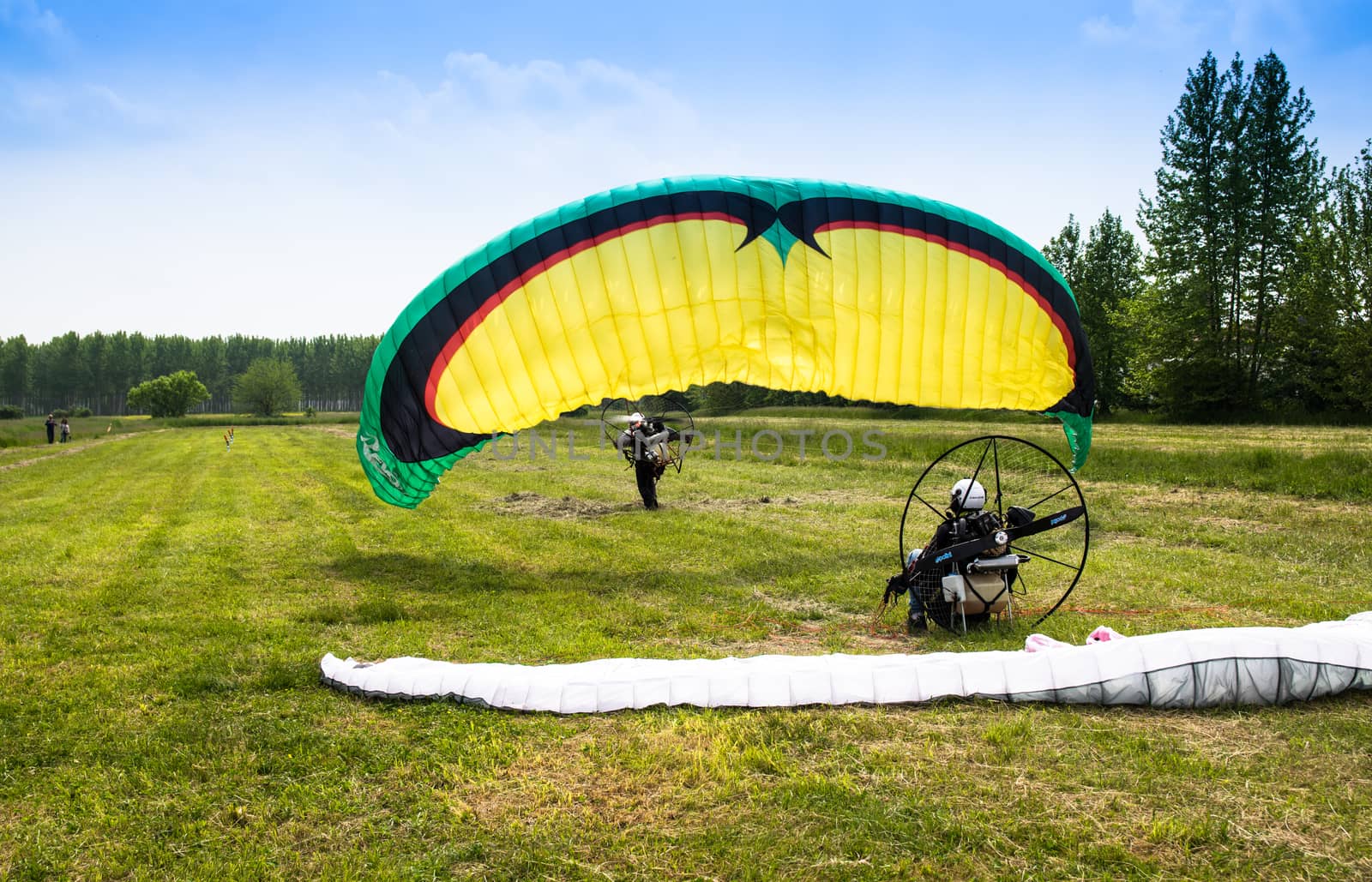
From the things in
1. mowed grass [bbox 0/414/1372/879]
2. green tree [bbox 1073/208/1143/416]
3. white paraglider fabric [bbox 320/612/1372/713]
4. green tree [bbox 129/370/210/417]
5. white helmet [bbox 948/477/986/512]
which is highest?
green tree [bbox 1073/208/1143/416]

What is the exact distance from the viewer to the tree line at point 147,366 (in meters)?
123

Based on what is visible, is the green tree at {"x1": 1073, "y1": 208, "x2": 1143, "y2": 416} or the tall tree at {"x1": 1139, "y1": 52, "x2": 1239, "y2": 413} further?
the green tree at {"x1": 1073, "y1": 208, "x2": 1143, "y2": 416}

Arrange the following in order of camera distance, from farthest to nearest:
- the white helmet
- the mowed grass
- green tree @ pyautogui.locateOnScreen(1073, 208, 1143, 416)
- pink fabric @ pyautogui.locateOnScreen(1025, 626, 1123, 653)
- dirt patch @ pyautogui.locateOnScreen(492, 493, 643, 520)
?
green tree @ pyautogui.locateOnScreen(1073, 208, 1143, 416)
dirt patch @ pyautogui.locateOnScreen(492, 493, 643, 520)
the white helmet
pink fabric @ pyautogui.locateOnScreen(1025, 626, 1123, 653)
the mowed grass

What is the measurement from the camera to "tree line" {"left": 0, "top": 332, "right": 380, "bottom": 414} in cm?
12300

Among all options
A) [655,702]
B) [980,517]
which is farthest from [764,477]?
[655,702]

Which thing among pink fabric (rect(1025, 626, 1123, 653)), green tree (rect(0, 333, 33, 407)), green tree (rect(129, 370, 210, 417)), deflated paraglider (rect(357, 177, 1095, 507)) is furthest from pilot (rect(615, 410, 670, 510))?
green tree (rect(0, 333, 33, 407))

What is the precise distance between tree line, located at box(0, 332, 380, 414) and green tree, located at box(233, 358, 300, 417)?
332 inches

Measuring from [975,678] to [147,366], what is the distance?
144 metres

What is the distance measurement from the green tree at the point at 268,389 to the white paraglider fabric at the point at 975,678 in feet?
337

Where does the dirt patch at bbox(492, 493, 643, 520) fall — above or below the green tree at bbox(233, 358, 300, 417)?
below

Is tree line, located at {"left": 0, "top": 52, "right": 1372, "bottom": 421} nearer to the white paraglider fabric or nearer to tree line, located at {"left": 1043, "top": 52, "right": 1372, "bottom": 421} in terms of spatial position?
tree line, located at {"left": 1043, "top": 52, "right": 1372, "bottom": 421}

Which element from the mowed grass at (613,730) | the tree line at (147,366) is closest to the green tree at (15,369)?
the tree line at (147,366)

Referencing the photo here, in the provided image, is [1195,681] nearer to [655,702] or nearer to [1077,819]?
[1077,819]

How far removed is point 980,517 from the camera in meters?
6.40
